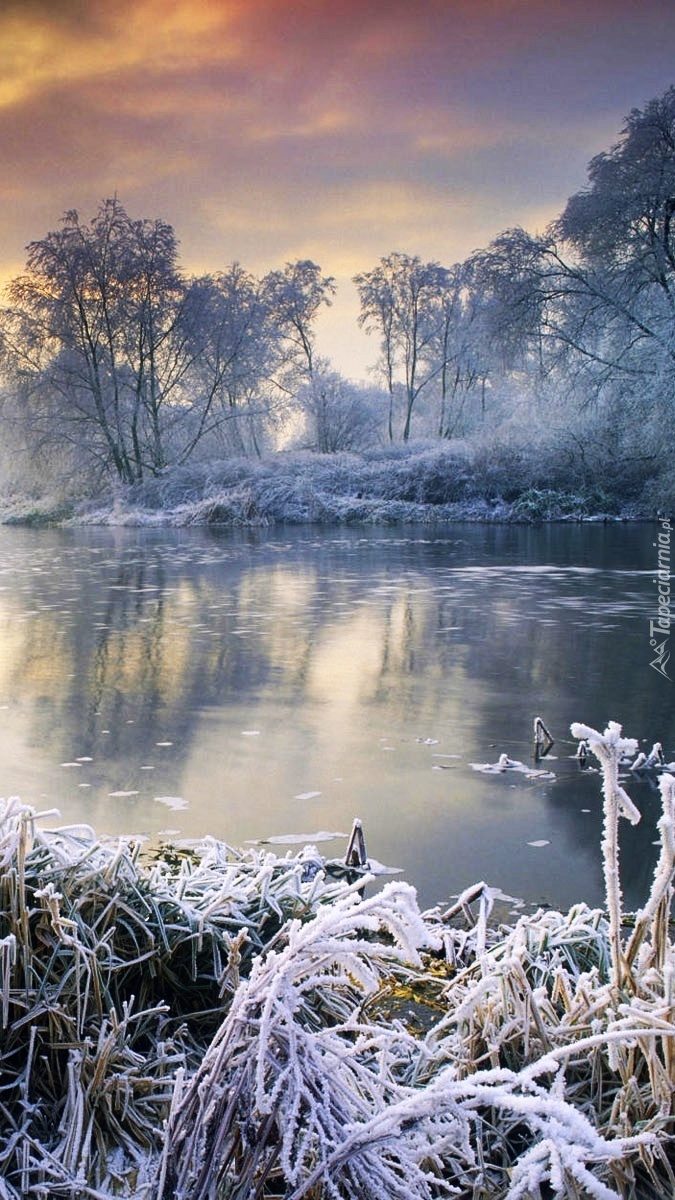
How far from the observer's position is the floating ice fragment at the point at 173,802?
4262 millimetres

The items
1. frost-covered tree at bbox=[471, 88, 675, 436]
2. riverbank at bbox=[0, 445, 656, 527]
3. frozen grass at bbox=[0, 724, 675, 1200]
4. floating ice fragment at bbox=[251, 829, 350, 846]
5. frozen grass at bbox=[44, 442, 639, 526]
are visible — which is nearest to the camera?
frozen grass at bbox=[0, 724, 675, 1200]

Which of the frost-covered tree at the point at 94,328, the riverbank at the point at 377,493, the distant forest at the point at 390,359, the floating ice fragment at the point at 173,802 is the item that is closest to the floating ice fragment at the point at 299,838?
the floating ice fragment at the point at 173,802

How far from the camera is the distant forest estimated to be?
984 inches

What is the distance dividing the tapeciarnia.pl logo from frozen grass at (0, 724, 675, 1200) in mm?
5756

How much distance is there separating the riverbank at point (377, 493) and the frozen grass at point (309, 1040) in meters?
26.9

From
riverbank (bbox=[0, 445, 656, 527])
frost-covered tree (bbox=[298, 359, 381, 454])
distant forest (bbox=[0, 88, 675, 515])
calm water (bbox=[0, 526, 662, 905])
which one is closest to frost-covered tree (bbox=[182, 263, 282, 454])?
distant forest (bbox=[0, 88, 675, 515])

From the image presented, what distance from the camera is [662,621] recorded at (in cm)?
1012

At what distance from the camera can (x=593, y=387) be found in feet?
82.6

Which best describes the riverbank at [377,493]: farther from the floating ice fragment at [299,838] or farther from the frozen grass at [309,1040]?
the frozen grass at [309,1040]

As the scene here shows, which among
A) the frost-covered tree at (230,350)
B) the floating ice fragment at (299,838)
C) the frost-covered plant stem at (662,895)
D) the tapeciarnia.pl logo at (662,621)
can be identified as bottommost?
the floating ice fragment at (299,838)

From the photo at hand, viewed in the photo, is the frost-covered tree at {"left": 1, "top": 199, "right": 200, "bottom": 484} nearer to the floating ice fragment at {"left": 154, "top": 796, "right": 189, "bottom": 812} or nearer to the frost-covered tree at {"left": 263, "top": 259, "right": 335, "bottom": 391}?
the frost-covered tree at {"left": 263, "top": 259, "right": 335, "bottom": 391}

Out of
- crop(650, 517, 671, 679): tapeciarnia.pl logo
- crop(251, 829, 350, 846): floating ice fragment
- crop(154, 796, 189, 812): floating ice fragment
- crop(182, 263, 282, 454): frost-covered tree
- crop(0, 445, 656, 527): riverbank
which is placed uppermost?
crop(182, 263, 282, 454): frost-covered tree

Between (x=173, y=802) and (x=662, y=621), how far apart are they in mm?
7090

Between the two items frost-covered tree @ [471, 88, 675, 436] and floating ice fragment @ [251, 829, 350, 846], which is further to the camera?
frost-covered tree @ [471, 88, 675, 436]
